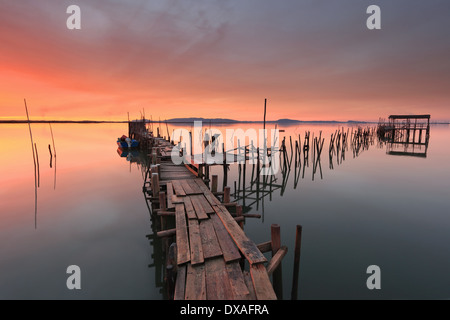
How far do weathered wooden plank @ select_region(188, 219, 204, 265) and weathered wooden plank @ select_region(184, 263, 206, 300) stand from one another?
146 mm

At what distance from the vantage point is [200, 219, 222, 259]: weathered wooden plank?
205 inches

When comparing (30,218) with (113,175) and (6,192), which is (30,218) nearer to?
(6,192)

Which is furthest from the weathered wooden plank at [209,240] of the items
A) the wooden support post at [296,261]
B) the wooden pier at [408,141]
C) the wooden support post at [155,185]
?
the wooden pier at [408,141]

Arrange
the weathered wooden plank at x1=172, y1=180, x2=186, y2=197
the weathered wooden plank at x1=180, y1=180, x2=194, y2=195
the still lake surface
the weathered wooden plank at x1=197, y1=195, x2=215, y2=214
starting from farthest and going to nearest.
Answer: the weathered wooden plank at x1=180, y1=180, x2=194, y2=195, the weathered wooden plank at x1=172, y1=180, x2=186, y2=197, the weathered wooden plank at x1=197, y1=195, x2=215, y2=214, the still lake surface

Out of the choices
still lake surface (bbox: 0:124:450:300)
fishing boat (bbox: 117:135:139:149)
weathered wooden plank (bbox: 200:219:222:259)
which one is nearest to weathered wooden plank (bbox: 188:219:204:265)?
weathered wooden plank (bbox: 200:219:222:259)

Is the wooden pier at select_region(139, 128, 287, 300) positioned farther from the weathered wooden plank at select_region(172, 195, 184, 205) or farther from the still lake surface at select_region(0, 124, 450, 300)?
the still lake surface at select_region(0, 124, 450, 300)

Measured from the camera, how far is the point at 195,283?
4309mm

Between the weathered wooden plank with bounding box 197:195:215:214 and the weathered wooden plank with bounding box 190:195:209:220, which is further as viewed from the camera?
the weathered wooden plank with bounding box 197:195:215:214

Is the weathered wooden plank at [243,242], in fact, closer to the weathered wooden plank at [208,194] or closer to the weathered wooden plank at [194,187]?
the weathered wooden plank at [208,194]

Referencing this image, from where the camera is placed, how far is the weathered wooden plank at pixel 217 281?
4023mm

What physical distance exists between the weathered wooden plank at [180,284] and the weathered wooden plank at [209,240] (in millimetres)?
600

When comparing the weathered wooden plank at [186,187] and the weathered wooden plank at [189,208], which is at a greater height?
the weathered wooden plank at [186,187]
